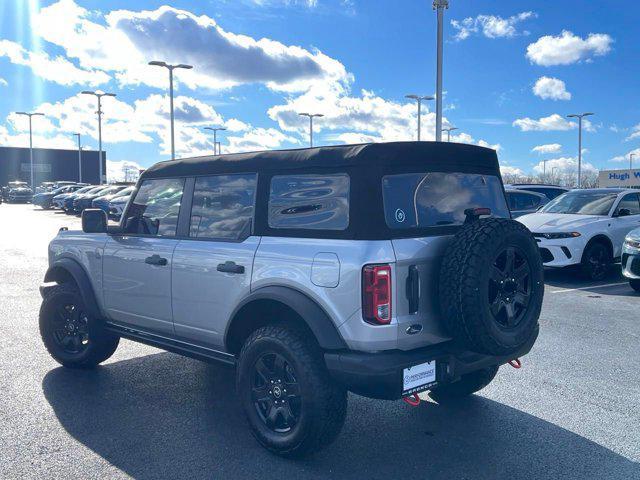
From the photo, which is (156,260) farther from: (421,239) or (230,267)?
(421,239)

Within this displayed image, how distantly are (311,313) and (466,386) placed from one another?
6.18 feet

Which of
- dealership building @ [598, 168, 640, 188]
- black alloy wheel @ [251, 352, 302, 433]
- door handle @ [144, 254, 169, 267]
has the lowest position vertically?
black alloy wheel @ [251, 352, 302, 433]

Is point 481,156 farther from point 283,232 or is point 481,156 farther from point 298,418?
point 298,418

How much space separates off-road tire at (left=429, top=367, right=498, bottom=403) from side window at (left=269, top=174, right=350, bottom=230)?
1.82m

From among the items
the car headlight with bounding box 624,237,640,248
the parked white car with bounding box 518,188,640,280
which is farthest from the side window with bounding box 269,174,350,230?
the parked white car with bounding box 518,188,640,280

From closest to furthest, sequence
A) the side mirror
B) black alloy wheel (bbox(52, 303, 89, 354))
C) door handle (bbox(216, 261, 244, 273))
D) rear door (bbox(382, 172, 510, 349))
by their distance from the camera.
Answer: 1. rear door (bbox(382, 172, 510, 349))
2. door handle (bbox(216, 261, 244, 273))
3. the side mirror
4. black alloy wheel (bbox(52, 303, 89, 354))

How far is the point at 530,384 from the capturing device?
5.34 m

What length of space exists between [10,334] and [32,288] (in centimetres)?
330

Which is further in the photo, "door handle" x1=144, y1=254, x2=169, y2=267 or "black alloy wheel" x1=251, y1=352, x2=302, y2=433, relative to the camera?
"door handle" x1=144, y1=254, x2=169, y2=267

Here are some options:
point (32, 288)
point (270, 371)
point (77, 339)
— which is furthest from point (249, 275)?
point (32, 288)

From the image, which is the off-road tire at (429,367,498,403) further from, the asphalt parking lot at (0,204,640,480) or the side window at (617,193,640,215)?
the side window at (617,193,640,215)

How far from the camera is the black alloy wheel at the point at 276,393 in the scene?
12.7 feet

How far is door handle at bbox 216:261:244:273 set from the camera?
4.12 m

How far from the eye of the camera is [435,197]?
4082 millimetres
